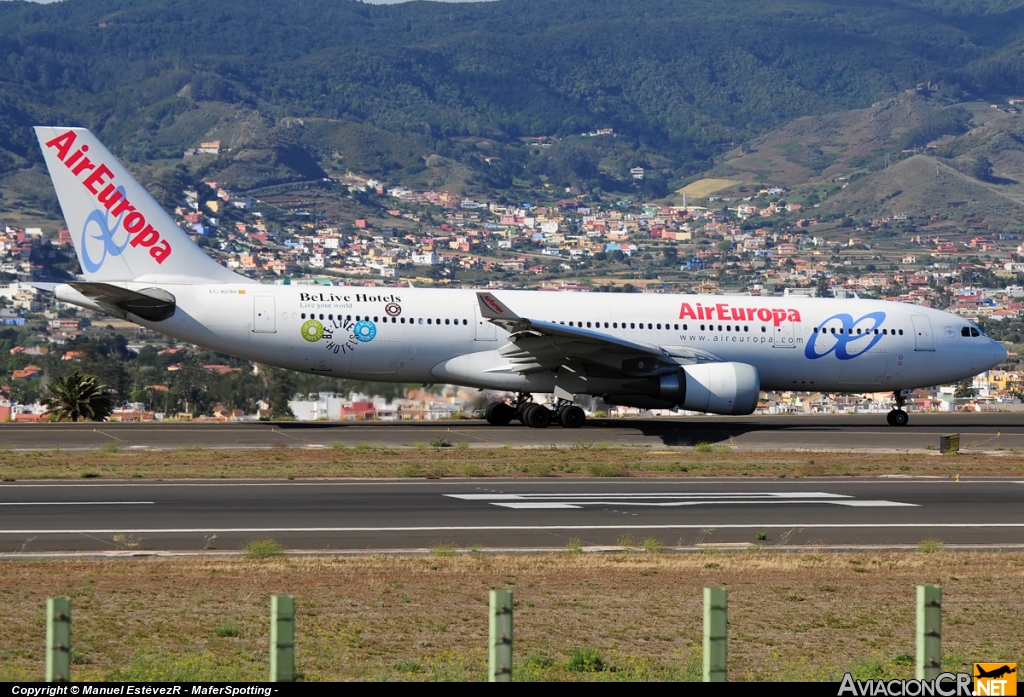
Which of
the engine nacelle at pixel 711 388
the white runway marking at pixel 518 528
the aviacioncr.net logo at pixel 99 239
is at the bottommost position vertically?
the white runway marking at pixel 518 528

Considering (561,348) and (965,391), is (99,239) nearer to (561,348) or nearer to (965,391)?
(561,348)

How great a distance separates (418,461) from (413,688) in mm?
21578

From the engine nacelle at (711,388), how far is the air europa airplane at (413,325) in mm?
35

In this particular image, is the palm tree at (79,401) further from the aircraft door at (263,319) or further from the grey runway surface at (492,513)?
the grey runway surface at (492,513)

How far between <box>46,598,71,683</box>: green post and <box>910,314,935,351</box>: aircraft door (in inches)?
1406

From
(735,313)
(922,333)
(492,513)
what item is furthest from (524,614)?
(922,333)

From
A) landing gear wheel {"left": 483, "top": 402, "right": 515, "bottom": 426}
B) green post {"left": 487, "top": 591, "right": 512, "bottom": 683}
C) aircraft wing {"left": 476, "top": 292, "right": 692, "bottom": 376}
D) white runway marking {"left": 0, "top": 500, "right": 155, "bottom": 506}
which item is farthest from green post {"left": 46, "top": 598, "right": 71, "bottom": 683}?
landing gear wheel {"left": 483, "top": 402, "right": 515, "bottom": 426}

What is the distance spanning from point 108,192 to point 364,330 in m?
7.31

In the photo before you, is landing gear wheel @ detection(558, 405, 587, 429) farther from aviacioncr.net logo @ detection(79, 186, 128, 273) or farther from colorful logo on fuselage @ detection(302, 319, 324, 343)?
aviacioncr.net logo @ detection(79, 186, 128, 273)

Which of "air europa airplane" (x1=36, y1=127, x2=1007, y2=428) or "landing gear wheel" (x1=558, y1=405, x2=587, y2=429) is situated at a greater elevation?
"air europa airplane" (x1=36, y1=127, x2=1007, y2=428)

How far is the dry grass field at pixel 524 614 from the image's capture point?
37.1 feet

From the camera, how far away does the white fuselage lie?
36938 mm

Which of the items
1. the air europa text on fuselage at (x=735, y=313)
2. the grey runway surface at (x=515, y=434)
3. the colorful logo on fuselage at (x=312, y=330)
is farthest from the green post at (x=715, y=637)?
the air europa text on fuselage at (x=735, y=313)

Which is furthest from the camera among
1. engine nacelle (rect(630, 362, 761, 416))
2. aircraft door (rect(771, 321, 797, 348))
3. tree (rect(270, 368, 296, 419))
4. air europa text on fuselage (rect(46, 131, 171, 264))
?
tree (rect(270, 368, 296, 419))
